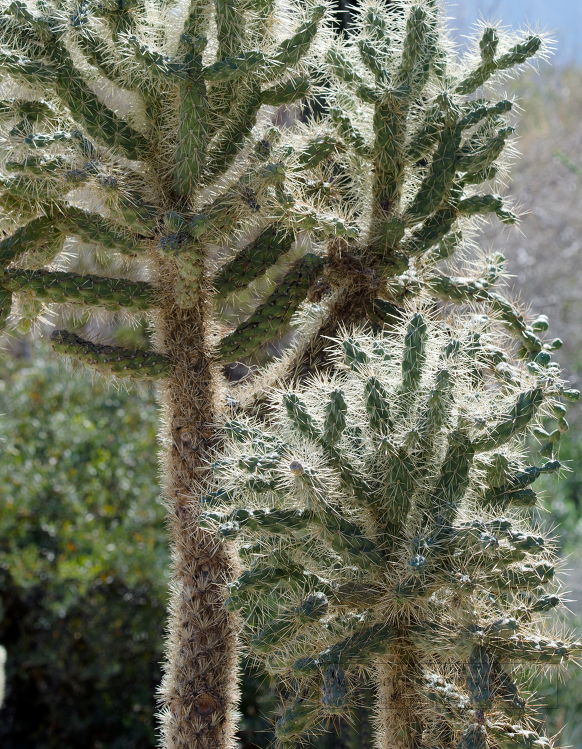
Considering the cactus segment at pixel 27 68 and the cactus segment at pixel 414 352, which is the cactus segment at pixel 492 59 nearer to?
the cactus segment at pixel 414 352

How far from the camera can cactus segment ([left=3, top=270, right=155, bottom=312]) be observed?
1.17 m

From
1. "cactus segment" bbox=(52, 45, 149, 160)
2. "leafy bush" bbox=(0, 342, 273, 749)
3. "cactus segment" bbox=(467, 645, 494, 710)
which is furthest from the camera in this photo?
"leafy bush" bbox=(0, 342, 273, 749)

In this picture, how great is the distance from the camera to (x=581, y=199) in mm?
6688

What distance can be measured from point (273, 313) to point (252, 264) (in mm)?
99

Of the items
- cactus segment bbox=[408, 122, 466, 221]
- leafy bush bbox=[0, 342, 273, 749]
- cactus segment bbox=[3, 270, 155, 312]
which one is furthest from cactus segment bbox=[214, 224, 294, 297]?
leafy bush bbox=[0, 342, 273, 749]

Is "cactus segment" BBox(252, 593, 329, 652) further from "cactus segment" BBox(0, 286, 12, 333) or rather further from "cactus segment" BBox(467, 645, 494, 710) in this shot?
"cactus segment" BBox(0, 286, 12, 333)

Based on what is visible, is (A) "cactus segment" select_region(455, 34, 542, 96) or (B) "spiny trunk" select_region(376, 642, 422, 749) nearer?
(B) "spiny trunk" select_region(376, 642, 422, 749)

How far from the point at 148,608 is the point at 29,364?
5.98 feet

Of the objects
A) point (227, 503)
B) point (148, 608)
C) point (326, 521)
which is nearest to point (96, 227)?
A: point (227, 503)

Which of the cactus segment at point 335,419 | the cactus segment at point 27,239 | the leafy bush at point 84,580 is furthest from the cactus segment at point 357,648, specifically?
the leafy bush at point 84,580

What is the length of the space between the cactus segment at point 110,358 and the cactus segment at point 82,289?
0.08 meters

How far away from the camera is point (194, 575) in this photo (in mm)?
1272

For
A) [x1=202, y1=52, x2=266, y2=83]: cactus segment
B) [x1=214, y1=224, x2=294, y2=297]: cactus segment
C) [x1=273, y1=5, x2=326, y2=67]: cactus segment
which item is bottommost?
[x1=214, y1=224, x2=294, y2=297]: cactus segment

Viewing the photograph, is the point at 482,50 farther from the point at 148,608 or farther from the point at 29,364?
the point at 29,364
